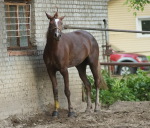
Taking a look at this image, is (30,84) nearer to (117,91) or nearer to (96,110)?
(96,110)

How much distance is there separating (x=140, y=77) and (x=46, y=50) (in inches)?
167

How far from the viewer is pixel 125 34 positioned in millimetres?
30609

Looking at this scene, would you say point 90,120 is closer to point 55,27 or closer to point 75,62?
point 75,62

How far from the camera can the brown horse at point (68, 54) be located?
11445 millimetres

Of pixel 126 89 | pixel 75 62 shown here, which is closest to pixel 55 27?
pixel 75 62

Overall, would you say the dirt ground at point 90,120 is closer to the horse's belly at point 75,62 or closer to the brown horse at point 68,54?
the brown horse at point 68,54

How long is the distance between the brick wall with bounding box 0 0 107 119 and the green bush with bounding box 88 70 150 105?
3.22 feet

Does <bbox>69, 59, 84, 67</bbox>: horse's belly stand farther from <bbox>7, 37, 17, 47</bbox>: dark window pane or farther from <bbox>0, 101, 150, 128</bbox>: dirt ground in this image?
<bbox>7, 37, 17, 47</bbox>: dark window pane

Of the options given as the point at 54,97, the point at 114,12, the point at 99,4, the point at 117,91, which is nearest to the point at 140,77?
the point at 117,91

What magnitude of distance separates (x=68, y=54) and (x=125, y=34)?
19.0 meters

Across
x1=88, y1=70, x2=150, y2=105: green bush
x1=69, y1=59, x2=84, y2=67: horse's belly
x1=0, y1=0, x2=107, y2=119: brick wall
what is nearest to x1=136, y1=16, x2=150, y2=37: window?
x1=88, y1=70, x2=150, y2=105: green bush

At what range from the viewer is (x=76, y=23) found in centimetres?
1311

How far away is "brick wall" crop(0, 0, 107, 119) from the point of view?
1148cm

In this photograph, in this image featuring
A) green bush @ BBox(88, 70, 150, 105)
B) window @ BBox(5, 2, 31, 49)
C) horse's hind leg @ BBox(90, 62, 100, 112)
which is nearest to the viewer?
window @ BBox(5, 2, 31, 49)
